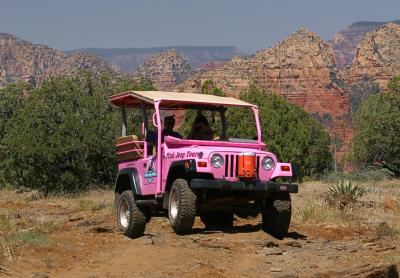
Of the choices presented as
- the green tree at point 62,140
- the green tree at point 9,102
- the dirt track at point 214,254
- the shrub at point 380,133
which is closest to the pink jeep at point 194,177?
the dirt track at point 214,254

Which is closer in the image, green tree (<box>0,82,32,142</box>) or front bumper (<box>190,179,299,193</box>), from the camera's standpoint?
front bumper (<box>190,179,299,193</box>)

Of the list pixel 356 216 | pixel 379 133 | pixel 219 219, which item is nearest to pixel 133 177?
pixel 219 219

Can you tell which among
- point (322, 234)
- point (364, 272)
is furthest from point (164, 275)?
point (322, 234)

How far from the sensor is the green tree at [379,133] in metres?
40.3

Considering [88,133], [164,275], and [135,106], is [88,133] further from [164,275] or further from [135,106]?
[164,275]

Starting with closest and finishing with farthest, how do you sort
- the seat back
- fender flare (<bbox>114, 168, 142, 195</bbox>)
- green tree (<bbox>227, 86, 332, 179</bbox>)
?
fender flare (<bbox>114, 168, 142, 195</bbox>) → the seat back → green tree (<bbox>227, 86, 332, 179</bbox>)

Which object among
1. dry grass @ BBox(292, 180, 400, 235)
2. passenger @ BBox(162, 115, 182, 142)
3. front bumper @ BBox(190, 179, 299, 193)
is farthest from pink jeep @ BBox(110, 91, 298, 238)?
dry grass @ BBox(292, 180, 400, 235)

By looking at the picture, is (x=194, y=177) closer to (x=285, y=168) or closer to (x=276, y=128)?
(x=285, y=168)

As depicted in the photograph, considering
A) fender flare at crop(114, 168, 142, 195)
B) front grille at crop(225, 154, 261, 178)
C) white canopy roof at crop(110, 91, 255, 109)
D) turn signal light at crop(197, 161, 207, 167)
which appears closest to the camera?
turn signal light at crop(197, 161, 207, 167)

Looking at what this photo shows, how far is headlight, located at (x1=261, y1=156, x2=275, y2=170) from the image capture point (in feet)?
35.5

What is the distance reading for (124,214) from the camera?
1256 cm

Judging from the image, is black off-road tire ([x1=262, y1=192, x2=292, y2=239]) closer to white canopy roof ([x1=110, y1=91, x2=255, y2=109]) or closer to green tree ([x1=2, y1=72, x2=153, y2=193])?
white canopy roof ([x1=110, y1=91, x2=255, y2=109])

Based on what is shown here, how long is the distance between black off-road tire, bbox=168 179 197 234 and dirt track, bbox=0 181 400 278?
0.24 meters

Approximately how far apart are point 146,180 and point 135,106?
1.96 metres
